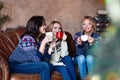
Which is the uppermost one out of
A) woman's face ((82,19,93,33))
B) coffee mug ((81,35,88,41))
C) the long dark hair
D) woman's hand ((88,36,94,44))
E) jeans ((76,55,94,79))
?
the long dark hair

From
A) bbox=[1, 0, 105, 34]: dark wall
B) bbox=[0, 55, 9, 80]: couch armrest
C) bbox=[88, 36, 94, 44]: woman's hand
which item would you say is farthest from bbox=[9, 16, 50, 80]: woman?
bbox=[1, 0, 105, 34]: dark wall

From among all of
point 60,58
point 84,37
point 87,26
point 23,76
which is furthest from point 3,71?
point 87,26

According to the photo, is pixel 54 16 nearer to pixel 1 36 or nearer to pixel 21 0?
pixel 21 0

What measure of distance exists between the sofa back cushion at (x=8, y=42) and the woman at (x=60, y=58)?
16.1 inches

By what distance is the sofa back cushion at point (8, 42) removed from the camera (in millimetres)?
3361

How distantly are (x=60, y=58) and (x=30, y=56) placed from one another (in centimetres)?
44

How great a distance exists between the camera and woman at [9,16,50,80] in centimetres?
304

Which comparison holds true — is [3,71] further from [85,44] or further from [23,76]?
[85,44]

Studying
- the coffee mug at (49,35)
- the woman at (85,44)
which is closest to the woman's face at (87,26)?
the woman at (85,44)

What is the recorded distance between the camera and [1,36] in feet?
11.3

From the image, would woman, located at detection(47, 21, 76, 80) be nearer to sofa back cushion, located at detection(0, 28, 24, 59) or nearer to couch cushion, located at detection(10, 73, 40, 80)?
couch cushion, located at detection(10, 73, 40, 80)

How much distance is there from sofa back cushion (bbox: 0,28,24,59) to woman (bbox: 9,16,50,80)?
0.22 meters

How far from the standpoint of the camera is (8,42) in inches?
136

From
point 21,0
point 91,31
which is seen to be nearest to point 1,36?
point 91,31
